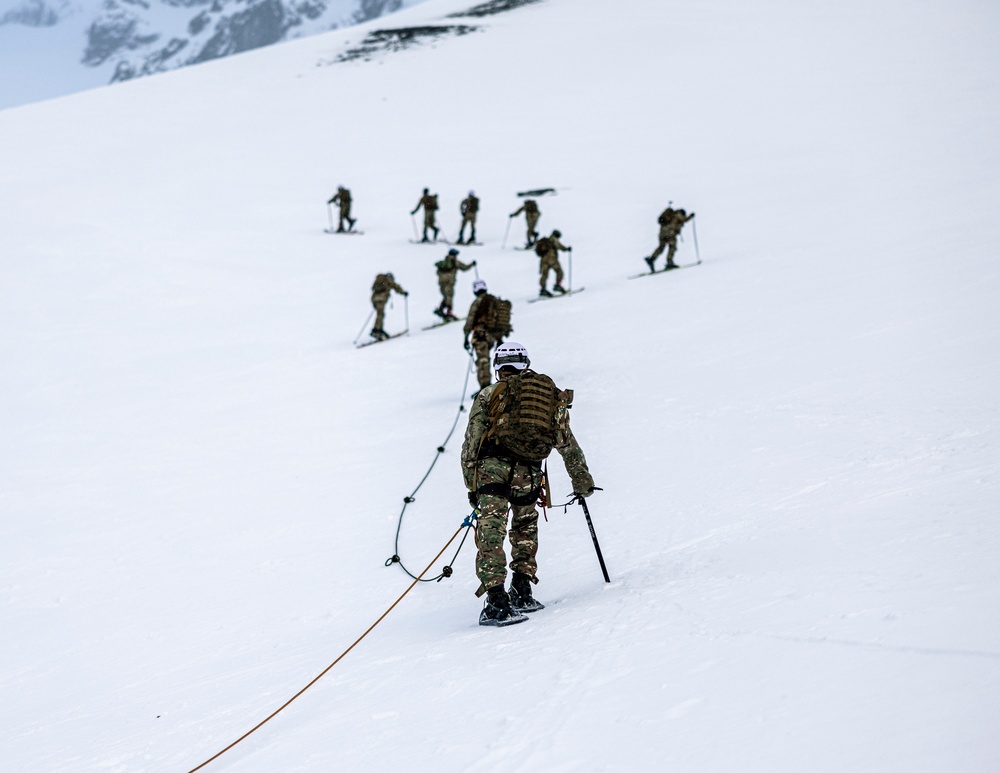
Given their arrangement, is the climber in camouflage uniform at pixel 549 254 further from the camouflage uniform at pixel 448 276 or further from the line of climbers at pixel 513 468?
the line of climbers at pixel 513 468

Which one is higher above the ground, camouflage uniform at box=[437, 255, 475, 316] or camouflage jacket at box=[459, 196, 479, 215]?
camouflage jacket at box=[459, 196, 479, 215]

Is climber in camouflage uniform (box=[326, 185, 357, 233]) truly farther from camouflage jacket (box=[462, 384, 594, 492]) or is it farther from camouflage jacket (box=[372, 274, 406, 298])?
camouflage jacket (box=[462, 384, 594, 492])

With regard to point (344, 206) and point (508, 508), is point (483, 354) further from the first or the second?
point (344, 206)

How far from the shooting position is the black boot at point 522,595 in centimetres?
479

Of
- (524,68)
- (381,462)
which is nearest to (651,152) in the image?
(524,68)

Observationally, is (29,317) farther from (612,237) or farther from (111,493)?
(612,237)

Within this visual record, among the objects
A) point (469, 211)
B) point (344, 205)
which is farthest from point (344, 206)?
point (469, 211)

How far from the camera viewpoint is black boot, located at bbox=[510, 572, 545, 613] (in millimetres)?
4793

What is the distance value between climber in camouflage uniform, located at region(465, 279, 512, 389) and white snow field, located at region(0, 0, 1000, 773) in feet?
1.88

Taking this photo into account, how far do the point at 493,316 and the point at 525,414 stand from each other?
5641 millimetres

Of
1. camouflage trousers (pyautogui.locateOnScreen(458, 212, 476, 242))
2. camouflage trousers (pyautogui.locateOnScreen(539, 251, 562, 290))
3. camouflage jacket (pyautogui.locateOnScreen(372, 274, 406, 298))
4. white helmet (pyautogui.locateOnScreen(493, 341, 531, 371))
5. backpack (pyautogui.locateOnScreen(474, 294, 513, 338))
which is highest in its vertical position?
camouflage trousers (pyautogui.locateOnScreen(458, 212, 476, 242))

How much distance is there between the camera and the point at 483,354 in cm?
1046

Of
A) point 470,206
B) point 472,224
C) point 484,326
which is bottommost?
point 484,326

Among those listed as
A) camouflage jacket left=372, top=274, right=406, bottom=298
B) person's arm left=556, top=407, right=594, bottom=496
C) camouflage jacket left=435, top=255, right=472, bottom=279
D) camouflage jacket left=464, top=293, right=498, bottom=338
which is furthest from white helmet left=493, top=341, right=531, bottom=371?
camouflage jacket left=435, top=255, right=472, bottom=279
